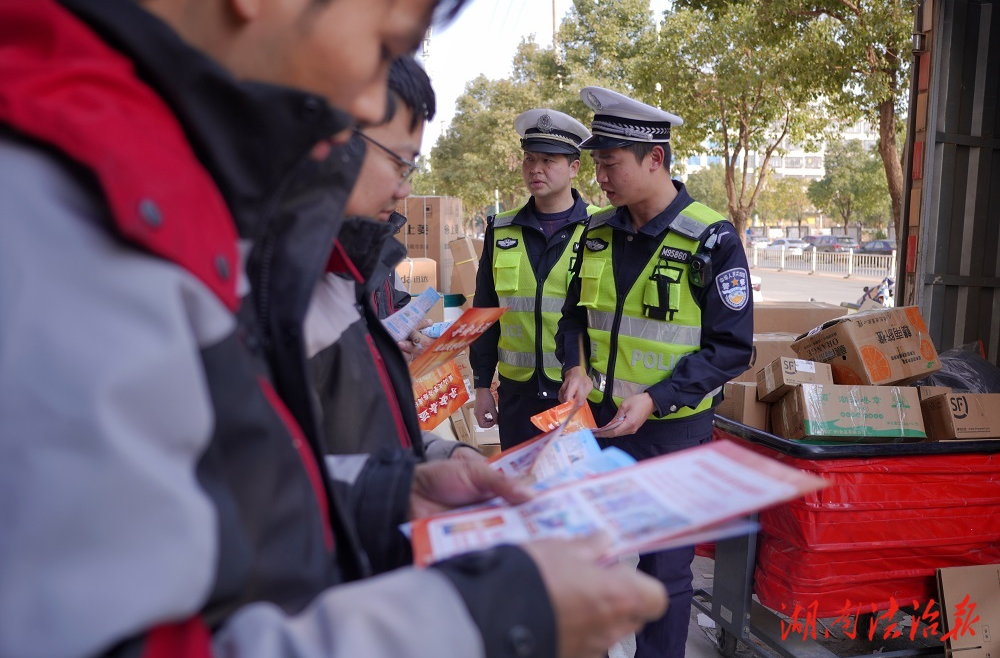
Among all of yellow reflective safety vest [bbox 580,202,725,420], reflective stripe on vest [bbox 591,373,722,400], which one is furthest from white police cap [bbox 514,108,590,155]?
reflective stripe on vest [bbox 591,373,722,400]

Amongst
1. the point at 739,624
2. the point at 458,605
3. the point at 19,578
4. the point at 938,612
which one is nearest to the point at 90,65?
the point at 19,578

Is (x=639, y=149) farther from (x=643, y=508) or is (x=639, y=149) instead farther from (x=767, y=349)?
(x=643, y=508)

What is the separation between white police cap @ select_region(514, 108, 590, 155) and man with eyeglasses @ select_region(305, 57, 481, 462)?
7.20ft

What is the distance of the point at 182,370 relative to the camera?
2.07 ft

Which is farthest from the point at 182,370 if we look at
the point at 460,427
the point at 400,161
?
the point at 460,427

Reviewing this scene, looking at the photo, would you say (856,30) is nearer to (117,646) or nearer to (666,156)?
(666,156)

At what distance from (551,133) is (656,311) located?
159 centimetres

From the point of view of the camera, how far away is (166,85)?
711 millimetres

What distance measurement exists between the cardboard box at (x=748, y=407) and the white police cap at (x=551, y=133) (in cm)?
163

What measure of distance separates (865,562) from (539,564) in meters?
2.56

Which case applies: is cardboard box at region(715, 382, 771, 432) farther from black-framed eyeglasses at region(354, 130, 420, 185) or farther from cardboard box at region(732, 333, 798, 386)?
black-framed eyeglasses at region(354, 130, 420, 185)

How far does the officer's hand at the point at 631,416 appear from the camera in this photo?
2748 millimetres

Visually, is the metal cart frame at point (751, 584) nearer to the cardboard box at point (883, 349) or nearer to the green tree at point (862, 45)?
the cardboard box at point (883, 349)

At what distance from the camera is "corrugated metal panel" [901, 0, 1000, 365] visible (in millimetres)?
3975
